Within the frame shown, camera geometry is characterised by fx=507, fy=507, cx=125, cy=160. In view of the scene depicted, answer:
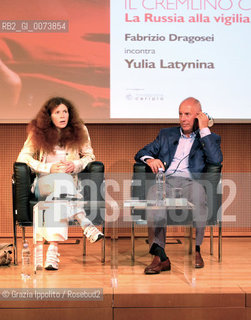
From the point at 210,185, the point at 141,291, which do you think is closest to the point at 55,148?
the point at 210,185

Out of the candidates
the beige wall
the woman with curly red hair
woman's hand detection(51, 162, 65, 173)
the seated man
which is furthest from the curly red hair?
the beige wall

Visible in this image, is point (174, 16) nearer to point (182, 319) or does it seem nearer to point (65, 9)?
point (65, 9)

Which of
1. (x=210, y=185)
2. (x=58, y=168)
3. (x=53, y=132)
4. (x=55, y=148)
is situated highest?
(x=53, y=132)

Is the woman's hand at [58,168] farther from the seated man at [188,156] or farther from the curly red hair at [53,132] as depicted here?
the seated man at [188,156]

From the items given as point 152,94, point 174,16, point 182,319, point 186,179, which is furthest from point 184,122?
point 182,319

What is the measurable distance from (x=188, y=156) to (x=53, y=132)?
1.03 m

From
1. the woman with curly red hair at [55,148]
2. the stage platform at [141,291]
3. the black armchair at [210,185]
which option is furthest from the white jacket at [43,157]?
the stage platform at [141,291]

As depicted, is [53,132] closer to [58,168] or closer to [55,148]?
[55,148]

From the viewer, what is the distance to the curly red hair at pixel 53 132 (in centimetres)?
380

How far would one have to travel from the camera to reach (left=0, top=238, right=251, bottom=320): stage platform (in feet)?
9.05

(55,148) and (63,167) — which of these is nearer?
(63,167)

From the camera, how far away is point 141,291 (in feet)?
9.31

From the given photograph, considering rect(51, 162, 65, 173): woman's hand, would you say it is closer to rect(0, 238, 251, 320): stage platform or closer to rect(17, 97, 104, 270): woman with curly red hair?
rect(17, 97, 104, 270): woman with curly red hair

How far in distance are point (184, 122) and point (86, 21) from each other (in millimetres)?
1362
